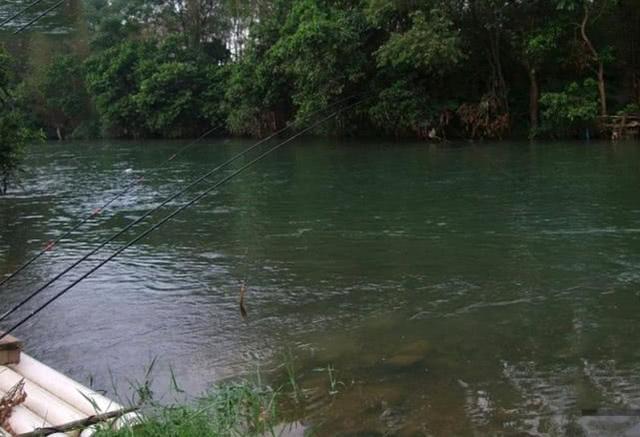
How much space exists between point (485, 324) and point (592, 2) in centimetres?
1973

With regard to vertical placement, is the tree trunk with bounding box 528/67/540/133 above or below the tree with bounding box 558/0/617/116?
below

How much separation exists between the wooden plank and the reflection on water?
85 cm

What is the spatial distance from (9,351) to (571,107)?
21.6m

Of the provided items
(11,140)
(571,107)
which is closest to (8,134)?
(11,140)

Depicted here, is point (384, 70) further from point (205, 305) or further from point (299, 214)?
point (205, 305)

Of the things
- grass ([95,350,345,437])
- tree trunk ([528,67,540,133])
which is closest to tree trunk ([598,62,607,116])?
tree trunk ([528,67,540,133])

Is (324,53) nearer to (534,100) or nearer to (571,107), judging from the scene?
(534,100)

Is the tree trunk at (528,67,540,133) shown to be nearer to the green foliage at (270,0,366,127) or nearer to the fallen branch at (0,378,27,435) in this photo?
the green foliage at (270,0,366,127)

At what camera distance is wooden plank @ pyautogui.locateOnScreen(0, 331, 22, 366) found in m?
4.65

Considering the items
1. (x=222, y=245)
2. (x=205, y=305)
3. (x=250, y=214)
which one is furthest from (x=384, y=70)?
(x=205, y=305)

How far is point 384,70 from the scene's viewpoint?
2662cm

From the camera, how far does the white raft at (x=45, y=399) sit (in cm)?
372

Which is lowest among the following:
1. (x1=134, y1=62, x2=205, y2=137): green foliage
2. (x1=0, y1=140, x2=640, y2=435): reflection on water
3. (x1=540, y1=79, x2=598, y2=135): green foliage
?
(x1=0, y1=140, x2=640, y2=435): reflection on water

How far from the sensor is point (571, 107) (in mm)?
23266
